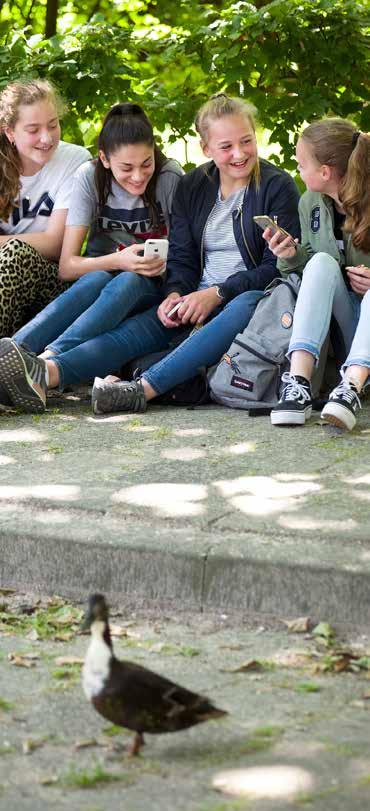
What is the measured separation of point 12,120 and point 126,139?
2.70 ft

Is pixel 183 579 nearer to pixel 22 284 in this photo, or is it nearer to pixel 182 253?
pixel 182 253

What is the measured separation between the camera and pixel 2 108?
6.79 metres

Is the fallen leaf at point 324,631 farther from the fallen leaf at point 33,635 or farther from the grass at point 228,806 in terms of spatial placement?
the grass at point 228,806

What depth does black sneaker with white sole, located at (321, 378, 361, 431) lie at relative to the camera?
524cm

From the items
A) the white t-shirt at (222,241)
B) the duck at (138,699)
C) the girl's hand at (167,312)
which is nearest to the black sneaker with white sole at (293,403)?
the girl's hand at (167,312)

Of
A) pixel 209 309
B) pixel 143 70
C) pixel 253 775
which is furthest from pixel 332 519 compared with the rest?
pixel 143 70

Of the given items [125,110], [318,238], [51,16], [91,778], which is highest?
[51,16]

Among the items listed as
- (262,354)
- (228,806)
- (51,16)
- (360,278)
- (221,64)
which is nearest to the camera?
(228,806)

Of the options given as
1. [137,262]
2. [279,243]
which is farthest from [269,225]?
[137,262]

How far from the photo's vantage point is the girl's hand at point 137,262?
6.37 meters

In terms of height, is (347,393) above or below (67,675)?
above

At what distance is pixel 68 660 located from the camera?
3.39 metres

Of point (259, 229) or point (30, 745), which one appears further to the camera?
point (259, 229)

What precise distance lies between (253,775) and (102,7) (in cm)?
1089
